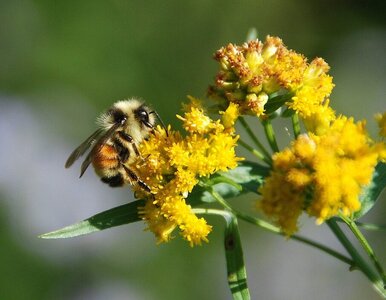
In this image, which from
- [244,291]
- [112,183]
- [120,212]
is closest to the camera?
[244,291]

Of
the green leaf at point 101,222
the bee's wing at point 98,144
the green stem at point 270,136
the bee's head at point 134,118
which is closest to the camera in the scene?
the green leaf at point 101,222

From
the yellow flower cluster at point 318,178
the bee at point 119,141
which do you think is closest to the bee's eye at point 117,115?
the bee at point 119,141

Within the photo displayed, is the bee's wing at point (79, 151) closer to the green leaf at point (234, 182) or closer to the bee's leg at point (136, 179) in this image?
the bee's leg at point (136, 179)

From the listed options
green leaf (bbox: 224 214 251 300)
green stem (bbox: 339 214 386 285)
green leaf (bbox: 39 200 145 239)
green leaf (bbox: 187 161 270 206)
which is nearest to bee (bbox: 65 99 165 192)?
green leaf (bbox: 39 200 145 239)

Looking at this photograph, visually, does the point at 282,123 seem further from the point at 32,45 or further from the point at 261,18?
the point at 32,45

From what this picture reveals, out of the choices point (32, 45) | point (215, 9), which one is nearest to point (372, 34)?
point (215, 9)

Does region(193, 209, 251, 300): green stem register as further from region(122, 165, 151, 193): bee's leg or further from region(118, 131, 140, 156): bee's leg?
region(118, 131, 140, 156): bee's leg
